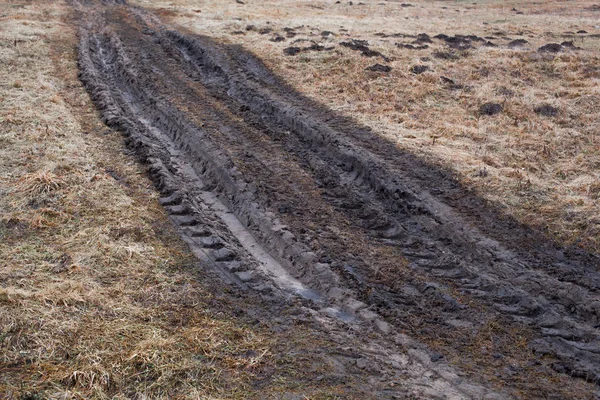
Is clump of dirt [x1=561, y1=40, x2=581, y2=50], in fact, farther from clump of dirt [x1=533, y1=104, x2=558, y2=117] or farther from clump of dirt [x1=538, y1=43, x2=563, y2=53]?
clump of dirt [x1=533, y1=104, x2=558, y2=117]

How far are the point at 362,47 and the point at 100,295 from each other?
1594cm

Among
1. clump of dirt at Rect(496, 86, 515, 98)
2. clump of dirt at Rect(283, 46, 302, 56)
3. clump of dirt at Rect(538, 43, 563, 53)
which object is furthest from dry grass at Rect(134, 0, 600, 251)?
clump of dirt at Rect(538, 43, 563, 53)

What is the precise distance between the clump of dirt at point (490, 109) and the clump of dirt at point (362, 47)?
5.22 m

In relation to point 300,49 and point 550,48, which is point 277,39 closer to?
point 300,49

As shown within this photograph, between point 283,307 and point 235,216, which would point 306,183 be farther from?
point 283,307

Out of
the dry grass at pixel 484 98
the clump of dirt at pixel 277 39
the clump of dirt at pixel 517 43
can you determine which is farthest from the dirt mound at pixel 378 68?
the clump of dirt at pixel 517 43

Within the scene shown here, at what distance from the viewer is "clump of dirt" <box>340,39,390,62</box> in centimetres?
1966

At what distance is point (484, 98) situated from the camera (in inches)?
613

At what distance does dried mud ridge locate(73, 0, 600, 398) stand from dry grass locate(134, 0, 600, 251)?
31.2 inches

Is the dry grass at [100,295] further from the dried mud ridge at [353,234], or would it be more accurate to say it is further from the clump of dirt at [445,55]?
the clump of dirt at [445,55]

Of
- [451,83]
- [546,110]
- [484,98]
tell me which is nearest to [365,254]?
[546,110]

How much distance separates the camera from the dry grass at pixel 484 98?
10.4m

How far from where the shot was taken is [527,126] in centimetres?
1357

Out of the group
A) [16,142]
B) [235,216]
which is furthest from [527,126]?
[16,142]
